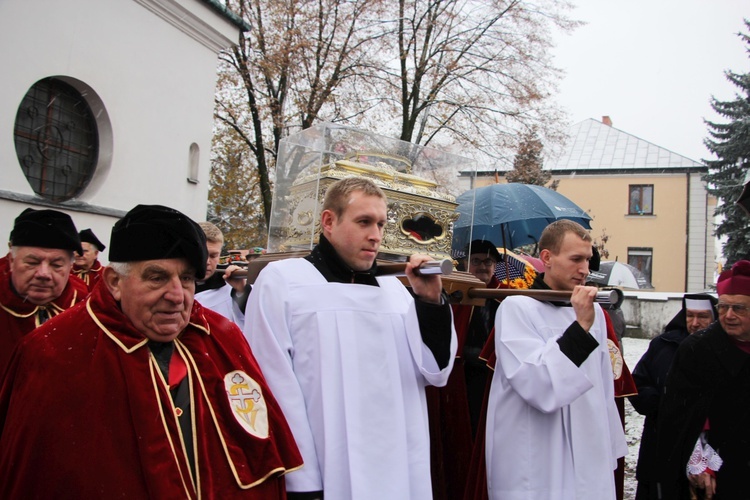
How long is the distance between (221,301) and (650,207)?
35.8 metres

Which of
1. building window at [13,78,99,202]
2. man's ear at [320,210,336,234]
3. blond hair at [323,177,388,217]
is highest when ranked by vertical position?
building window at [13,78,99,202]

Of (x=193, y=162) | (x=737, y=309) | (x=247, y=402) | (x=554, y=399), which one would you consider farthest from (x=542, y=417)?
(x=193, y=162)

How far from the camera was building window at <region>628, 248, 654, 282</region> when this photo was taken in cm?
3631

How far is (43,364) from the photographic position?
1.98 m

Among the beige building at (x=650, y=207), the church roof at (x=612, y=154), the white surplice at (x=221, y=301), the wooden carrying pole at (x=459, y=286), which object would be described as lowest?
the white surplice at (x=221, y=301)

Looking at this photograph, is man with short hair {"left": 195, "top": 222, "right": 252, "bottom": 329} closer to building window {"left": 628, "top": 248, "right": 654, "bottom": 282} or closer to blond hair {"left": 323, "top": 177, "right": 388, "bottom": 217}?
blond hair {"left": 323, "top": 177, "right": 388, "bottom": 217}

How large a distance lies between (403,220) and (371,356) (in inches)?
47.7

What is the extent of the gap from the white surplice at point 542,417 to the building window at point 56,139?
7.11 meters

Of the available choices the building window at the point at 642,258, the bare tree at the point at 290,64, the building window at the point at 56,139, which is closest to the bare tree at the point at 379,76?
the bare tree at the point at 290,64

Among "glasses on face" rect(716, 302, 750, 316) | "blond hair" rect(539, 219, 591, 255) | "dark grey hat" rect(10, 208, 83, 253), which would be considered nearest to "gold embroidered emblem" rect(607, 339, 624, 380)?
"glasses on face" rect(716, 302, 750, 316)

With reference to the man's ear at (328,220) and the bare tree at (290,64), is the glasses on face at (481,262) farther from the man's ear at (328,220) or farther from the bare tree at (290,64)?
the bare tree at (290,64)

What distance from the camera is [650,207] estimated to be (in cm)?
3638

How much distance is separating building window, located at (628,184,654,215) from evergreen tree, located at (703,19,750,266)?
28.6 feet

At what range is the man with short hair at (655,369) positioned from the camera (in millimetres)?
4789
